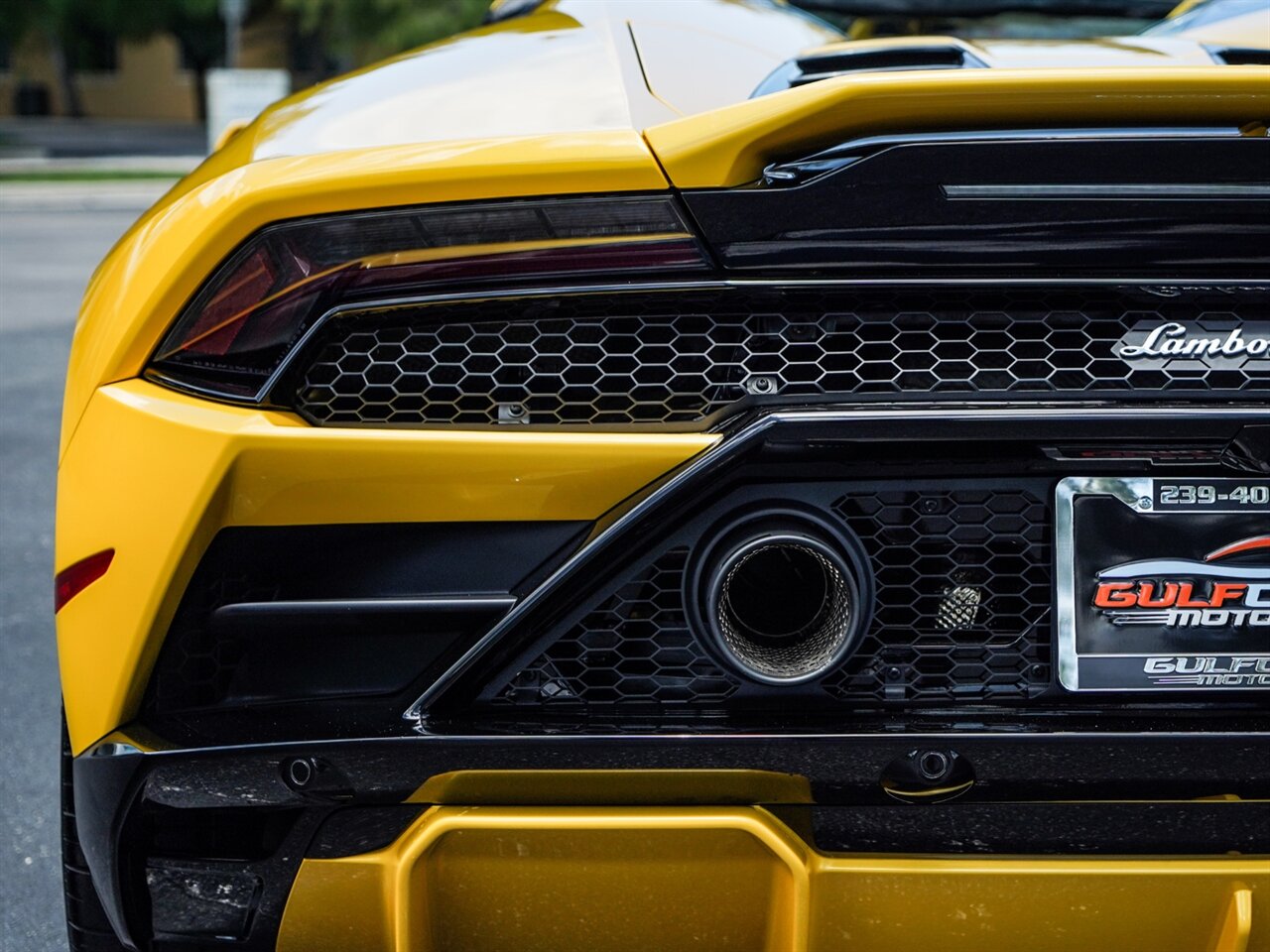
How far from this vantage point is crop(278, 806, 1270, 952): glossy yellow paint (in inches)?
53.4

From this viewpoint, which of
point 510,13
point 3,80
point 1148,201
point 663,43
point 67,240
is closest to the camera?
A: point 1148,201

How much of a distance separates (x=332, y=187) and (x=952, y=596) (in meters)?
0.77

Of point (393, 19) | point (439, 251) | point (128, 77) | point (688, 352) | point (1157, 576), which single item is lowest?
point (128, 77)

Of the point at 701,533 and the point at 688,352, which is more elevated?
the point at 688,352

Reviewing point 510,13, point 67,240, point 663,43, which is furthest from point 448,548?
point 67,240

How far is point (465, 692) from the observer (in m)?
1.41

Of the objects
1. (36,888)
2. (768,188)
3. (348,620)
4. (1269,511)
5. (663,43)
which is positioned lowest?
(36,888)

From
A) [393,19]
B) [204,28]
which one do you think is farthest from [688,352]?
[204,28]

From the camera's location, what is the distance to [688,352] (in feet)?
4.66

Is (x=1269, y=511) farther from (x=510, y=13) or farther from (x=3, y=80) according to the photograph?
(x=3, y=80)

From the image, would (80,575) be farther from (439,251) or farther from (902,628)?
(902,628)

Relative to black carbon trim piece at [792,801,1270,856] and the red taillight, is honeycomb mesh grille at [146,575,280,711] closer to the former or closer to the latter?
the red taillight

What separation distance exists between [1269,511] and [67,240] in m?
13.7

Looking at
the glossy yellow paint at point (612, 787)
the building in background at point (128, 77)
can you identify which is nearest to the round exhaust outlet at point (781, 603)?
the glossy yellow paint at point (612, 787)
